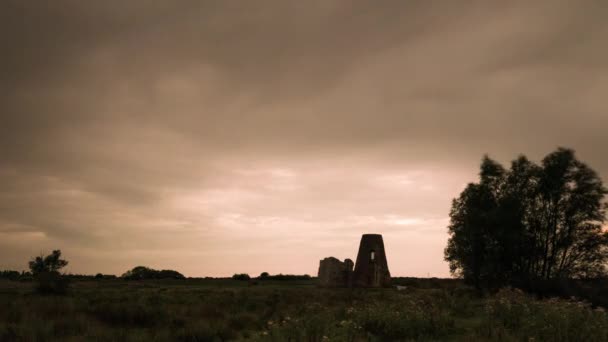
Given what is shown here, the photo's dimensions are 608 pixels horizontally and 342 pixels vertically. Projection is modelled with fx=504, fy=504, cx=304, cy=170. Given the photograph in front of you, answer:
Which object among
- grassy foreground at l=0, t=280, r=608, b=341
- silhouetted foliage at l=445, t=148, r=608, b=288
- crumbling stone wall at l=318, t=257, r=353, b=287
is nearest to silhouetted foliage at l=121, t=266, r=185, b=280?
crumbling stone wall at l=318, t=257, r=353, b=287

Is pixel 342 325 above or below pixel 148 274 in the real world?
below

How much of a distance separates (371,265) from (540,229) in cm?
1707

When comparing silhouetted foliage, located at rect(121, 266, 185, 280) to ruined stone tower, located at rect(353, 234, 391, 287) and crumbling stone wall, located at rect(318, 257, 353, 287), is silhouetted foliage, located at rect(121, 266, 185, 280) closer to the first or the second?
crumbling stone wall, located at rect(318, 257, 353, 287)

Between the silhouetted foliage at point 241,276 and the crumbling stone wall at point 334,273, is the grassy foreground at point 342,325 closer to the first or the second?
the crumbling stone wall at point 334,273

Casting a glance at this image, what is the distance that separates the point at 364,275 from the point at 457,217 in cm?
1290

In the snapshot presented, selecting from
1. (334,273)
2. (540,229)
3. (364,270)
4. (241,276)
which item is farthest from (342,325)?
(241,276)

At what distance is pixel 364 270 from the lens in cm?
4869

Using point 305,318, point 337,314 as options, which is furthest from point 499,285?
point 305,318

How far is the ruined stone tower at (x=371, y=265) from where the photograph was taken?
159 ft

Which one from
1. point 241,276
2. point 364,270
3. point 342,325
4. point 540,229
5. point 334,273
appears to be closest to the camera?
point 342,325

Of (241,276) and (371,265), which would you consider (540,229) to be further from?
(241,276)

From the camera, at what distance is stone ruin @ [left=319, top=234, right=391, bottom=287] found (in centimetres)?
4856

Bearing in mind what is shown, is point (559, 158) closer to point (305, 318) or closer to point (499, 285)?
point (499, 285)

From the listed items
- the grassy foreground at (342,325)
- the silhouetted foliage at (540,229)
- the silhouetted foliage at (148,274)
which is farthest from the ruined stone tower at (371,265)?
the grassy foreground at (342,325)
